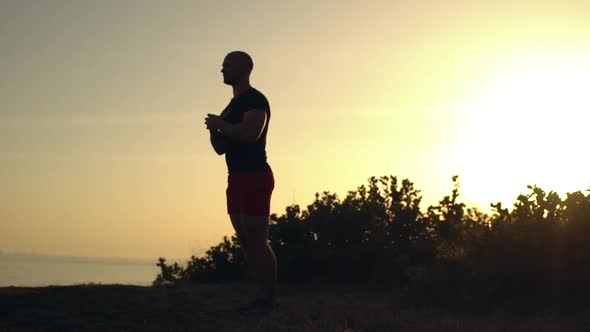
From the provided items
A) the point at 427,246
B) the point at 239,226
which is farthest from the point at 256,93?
the point at 427,246

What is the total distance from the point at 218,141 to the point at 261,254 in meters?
1.06

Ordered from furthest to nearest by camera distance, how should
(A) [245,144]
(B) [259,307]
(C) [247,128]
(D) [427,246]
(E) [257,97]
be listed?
(D) [427,246] < (B) [259,307] < (E) [257,97] < (A) [245,144] < (C) [247,128]

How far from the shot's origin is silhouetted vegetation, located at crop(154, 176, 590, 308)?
8438mm

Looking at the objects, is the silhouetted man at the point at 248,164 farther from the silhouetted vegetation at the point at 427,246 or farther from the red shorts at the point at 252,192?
the silhouetted vegetation at the point at 427,246

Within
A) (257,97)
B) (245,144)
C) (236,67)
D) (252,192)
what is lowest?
(252,192)

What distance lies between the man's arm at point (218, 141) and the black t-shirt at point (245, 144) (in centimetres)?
4

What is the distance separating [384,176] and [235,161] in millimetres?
5255

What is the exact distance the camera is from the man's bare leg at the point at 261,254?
23.2 feet

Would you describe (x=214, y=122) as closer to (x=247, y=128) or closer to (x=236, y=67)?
(x=247, y=128)

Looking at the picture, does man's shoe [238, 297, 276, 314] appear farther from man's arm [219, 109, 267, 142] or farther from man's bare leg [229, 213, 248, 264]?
man's arm [219, 109, 267, 142]

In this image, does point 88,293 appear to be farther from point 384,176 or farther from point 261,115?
point 384,176

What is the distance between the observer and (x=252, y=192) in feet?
23.1

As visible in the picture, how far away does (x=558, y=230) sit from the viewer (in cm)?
866

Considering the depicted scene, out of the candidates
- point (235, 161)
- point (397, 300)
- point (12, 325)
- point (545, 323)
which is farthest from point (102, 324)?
point (545, 323)
